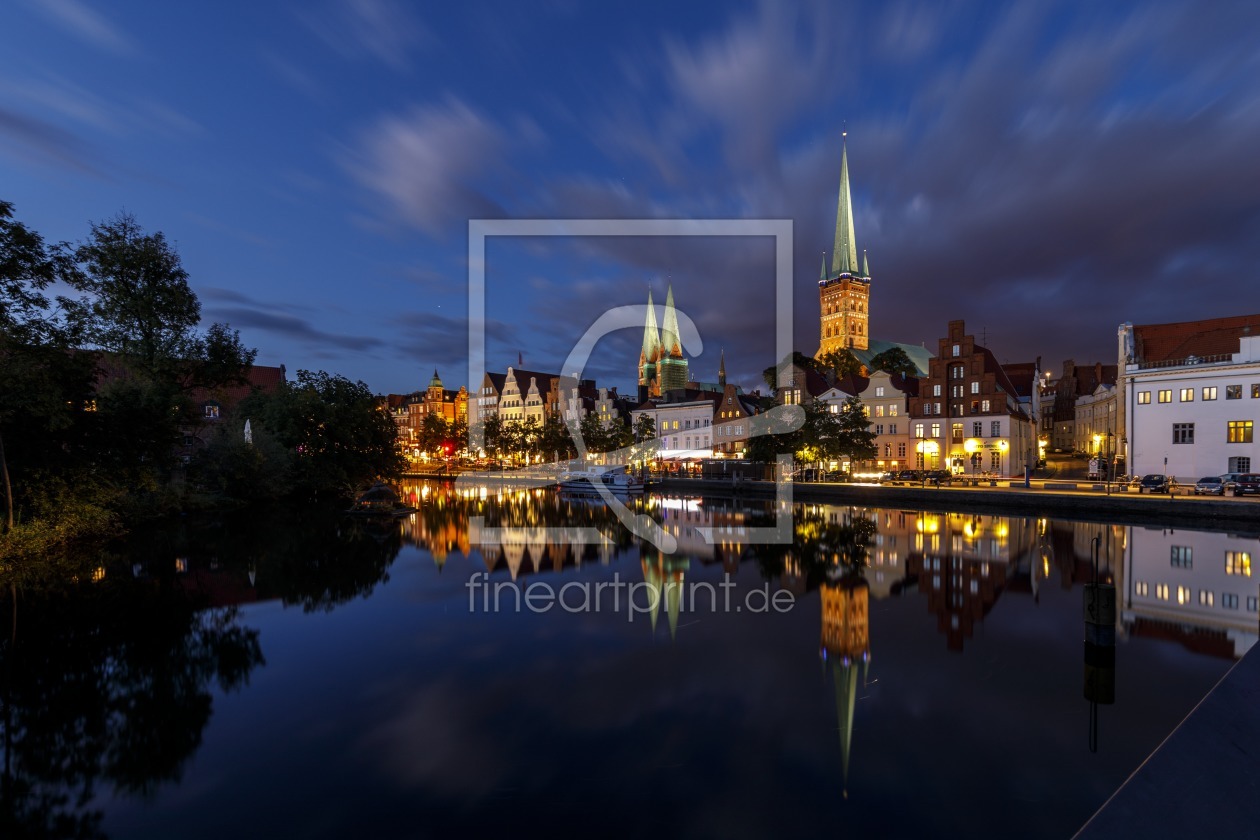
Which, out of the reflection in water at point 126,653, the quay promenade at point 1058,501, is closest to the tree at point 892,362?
the quay promenade at point 1058,501

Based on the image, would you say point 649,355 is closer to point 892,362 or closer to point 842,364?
point 842,364

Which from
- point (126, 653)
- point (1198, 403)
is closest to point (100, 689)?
point (126, 653)

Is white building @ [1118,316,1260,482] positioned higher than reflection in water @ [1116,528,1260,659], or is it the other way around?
white building @ [1118,316,1260,482]

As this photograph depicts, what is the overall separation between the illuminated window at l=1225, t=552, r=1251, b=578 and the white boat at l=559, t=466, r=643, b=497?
42.1m

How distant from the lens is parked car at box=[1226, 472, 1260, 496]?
36375 millimetres

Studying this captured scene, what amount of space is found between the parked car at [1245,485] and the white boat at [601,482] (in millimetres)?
42921

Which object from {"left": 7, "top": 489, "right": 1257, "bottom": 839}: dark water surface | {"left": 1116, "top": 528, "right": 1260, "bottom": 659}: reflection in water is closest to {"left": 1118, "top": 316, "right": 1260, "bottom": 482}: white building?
{"left": 1116, "top": 528, "right": 1260, "bottom": 659}: reflection in water

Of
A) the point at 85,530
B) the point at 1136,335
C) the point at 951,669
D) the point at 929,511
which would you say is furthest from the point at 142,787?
the point at 1136,335

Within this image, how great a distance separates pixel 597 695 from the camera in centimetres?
1152

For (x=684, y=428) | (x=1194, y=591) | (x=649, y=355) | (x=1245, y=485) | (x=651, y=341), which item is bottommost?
(x=1194, y=591)

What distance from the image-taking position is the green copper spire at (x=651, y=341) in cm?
12369

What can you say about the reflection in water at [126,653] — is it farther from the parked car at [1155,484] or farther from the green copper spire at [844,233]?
the green copper spire at [844,233]

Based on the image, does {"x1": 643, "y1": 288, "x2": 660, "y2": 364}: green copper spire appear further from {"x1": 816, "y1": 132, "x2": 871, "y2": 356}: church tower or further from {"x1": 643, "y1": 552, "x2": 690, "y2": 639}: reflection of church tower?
{"x1": 643, "y1": 552, "x2": 690, "y2": 639}: reflection of church tower

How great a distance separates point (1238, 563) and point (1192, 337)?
121ft
